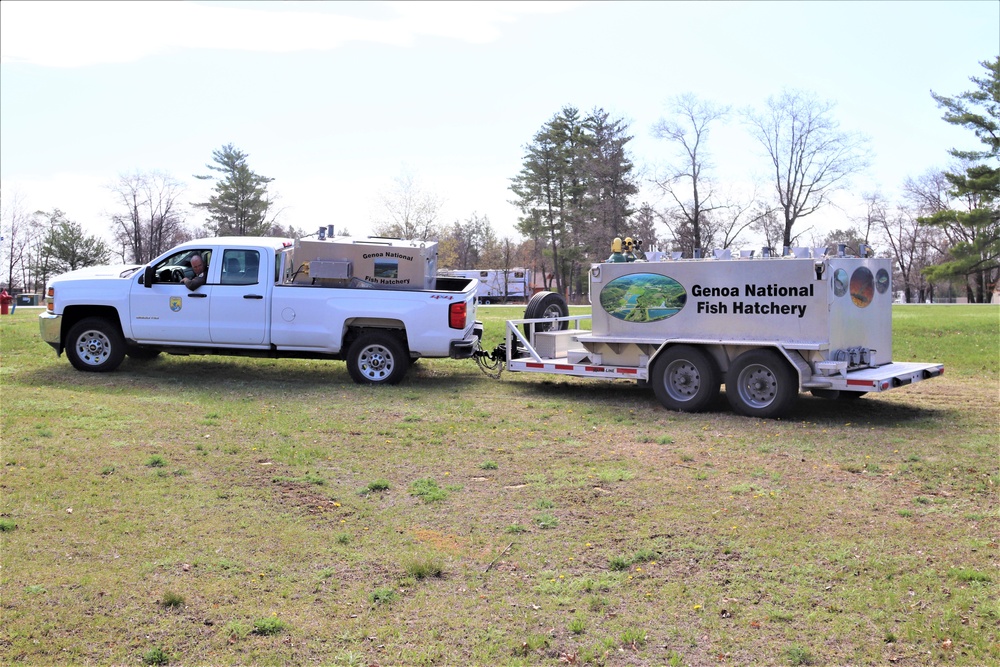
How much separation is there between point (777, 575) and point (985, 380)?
1137 cm

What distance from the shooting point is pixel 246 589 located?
5.16m

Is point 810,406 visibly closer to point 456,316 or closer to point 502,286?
point 456,316

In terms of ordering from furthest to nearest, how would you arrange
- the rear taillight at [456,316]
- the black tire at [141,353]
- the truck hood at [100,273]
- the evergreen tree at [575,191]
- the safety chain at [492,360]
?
the evergreen tree at [575,191]
the safety chain at [492,360]
the black tire at [141,353]
the truck hood at [100,273]
the rear taillight at [456,316]

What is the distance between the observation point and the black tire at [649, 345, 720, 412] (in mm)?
11281

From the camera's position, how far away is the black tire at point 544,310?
13.9 m

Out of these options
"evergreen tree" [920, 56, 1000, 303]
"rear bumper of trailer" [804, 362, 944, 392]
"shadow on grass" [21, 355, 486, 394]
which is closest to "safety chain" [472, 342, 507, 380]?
"shadow on grass" [21, 355, 486, 394]

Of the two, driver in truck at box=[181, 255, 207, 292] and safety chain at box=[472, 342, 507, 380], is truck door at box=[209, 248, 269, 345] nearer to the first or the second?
driver in truck at box=[181, 255, 207, 292]

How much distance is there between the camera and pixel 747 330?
432 inches

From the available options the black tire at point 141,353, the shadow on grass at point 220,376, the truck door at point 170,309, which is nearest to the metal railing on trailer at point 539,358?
the shadow on grass at point 220,376

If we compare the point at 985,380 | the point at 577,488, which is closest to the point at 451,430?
the point at 577,488

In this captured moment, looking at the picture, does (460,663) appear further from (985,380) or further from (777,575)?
(985,380)

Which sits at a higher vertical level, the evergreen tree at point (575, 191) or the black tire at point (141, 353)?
the evergreen tree at point (575, 191)

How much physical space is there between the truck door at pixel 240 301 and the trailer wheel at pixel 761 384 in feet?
22.4

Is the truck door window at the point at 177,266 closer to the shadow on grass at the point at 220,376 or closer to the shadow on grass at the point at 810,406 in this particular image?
the shadow on grass at the point at 220,376
